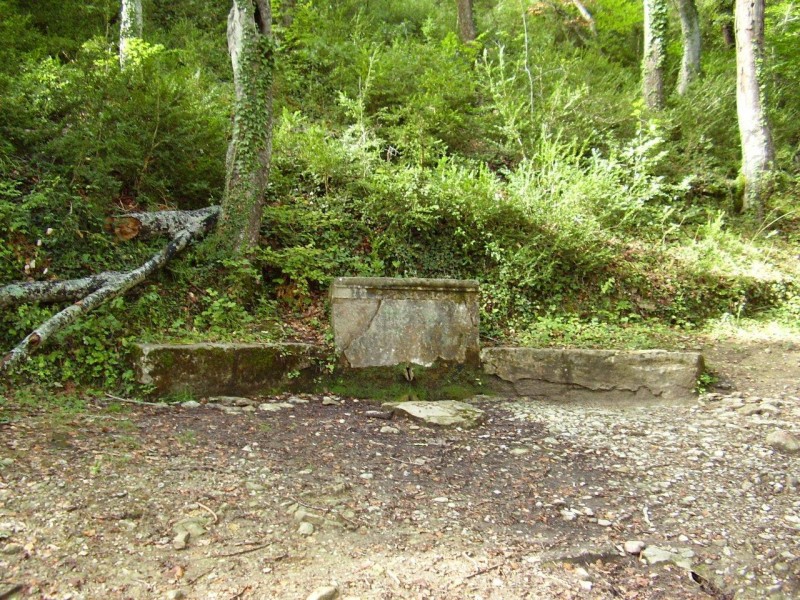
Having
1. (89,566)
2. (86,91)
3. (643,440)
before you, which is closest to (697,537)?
(643,440)

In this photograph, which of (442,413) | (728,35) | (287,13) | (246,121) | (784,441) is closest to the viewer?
(784,441)

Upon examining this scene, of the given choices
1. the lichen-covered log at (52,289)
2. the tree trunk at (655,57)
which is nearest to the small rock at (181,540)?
the lichen-covered log at (52,289)

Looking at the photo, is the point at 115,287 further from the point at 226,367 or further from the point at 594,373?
the point at 594,373

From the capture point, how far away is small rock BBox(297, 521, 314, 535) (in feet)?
7.63

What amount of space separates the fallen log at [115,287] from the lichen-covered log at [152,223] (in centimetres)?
2

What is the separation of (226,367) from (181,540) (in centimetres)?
201

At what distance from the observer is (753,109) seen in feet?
28.2

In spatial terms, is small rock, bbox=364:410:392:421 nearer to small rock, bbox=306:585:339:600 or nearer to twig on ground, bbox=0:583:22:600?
small rock, bbox=306:585:339:600

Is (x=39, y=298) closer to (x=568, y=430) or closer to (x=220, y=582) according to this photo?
(x=220, y=582)

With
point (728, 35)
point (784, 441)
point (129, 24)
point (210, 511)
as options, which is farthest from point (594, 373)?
point (728, 35)

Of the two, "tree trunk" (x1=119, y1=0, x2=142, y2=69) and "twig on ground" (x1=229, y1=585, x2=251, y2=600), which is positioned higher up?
"tree trunk" (x1=119, y1=0, x2=142, y2=69)

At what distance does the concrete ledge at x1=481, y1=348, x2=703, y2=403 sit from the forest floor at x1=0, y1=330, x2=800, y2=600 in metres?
0.64

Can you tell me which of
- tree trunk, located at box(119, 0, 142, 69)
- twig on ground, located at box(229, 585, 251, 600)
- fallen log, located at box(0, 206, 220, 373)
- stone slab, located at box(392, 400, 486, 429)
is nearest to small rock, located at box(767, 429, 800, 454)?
stone slab, located at box(392, 400, 486, 429)

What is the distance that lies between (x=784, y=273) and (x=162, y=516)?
26.0 ft
